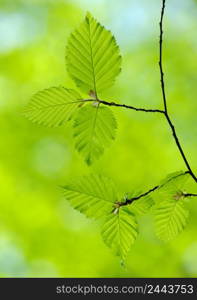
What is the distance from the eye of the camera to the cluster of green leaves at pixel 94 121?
533 millimetres

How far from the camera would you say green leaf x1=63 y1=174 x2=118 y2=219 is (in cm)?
58

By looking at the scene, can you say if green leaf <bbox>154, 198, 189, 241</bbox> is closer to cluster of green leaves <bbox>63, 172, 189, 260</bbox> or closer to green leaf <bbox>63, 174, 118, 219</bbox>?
cluster of green leaves <bbox>63, 172, 189, 260</bbox>

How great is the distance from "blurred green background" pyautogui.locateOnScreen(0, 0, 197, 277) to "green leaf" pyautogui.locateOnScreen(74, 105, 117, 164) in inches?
149

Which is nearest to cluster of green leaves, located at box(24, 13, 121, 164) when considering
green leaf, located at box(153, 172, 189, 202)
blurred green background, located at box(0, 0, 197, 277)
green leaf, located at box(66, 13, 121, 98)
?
green leaf, located at box(66, 13, 121, 98)

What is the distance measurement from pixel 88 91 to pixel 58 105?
0.05 m

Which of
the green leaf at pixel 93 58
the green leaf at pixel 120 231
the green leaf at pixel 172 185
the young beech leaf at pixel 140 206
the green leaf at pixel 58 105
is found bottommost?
the green leaf at pixel 120 231

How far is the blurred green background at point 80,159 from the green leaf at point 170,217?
3.62 m

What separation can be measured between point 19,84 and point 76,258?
2.45 meters

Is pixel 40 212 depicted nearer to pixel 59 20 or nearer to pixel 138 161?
pixel 138 161

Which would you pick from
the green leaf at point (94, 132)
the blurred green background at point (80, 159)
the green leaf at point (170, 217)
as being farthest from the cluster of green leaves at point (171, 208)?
the blurred green background at point (80, 159)

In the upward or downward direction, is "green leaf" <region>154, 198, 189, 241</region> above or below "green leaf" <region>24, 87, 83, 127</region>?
below

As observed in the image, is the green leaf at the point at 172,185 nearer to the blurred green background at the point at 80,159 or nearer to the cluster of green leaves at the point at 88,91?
the cluster of green leaves at the point at 88,91

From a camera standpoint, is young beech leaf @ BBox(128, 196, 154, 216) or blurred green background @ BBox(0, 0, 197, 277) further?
blurred green background @ BBox(0, 0, 197, 277)

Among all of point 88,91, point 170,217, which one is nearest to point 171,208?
point 170,217
